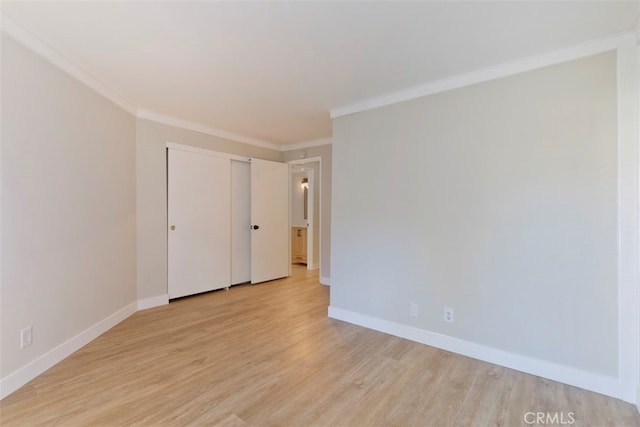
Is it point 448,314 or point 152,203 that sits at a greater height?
point 152,203

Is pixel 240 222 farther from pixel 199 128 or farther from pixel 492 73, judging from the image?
pixel 492 73

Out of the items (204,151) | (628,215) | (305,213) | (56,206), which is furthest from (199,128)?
(628,215)

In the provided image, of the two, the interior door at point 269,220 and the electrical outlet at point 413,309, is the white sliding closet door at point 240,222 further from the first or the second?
the electrical outlet at point 413,309

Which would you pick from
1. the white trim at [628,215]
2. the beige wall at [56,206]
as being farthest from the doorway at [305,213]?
the white trim at [628,215]

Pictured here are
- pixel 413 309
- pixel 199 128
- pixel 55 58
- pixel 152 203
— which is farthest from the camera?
pixel 199 128

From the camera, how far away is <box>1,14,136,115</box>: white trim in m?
1.89

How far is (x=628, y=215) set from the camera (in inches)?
75.4

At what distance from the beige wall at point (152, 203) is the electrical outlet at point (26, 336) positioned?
1472 mm

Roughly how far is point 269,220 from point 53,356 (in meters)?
3.19

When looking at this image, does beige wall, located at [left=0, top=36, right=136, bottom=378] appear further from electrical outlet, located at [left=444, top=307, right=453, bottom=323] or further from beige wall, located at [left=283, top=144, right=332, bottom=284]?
electrical outlet, located at [left=444, top=307, right=453, bottom=323]

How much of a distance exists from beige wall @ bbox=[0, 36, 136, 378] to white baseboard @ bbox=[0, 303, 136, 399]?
0.14 ft

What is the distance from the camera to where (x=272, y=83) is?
8.90 ft

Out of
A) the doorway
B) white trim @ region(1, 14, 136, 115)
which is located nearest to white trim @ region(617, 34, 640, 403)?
the doorway

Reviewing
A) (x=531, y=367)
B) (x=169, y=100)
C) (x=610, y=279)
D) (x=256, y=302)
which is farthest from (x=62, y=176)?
(x=610, y=279)
